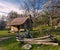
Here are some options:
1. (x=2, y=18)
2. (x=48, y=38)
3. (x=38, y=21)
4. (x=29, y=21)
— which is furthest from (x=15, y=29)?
(x=2, y=18)

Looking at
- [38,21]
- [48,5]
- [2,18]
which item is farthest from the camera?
[2,18]

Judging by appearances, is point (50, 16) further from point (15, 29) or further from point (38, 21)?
point (15, 29)

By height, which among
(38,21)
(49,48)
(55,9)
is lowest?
(49,48)

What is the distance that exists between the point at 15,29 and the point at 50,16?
A: 38.5 m

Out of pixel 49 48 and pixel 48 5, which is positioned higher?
pixel 48 5

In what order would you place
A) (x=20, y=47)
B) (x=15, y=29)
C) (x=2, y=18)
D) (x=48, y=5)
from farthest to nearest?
(x=2, y=18)
(x=15, y=29)
(x=20, y=47)
(x=48, y=5)

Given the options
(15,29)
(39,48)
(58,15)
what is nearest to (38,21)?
(58,15)

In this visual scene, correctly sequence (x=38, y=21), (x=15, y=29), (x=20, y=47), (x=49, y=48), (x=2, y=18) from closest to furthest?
(x=38, y=21), (x=49, y=48), (x=20, y=47), (x=15, y=29), (x=2, y=18)

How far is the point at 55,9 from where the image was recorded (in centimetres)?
1038

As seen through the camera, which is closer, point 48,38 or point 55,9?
point 55,9

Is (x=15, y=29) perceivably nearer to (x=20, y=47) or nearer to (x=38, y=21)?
(x=20, y=47)

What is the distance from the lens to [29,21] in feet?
166

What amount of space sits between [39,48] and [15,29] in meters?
34.6

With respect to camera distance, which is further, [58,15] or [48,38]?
[48,38]
